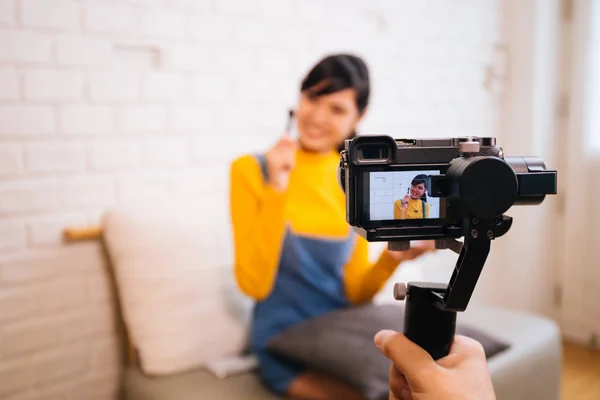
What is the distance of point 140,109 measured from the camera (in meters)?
1.57

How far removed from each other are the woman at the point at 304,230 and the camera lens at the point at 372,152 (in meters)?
0.87

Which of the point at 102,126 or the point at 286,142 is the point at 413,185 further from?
the point at 102,126

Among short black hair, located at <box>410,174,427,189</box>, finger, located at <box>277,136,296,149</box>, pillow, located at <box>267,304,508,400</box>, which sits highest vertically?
finger, located at <box>277,136,296,149</box>

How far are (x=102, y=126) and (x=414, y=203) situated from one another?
117 centimetres

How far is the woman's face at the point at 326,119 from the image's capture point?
1.55 metres

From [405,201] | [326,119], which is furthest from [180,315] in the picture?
[405,201]

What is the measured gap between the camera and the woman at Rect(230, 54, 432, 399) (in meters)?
1.42

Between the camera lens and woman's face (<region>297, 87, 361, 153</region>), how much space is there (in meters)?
1.05

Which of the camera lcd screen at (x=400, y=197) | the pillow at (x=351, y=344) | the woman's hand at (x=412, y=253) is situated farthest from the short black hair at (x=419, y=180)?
the pillow at (x=351, y=344)

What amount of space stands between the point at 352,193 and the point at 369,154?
36 mm

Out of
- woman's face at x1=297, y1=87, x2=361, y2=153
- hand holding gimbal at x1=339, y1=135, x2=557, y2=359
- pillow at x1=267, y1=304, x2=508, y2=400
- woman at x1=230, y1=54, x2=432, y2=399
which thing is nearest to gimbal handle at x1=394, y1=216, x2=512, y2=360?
hand holding gimbal at x1=339, y1=135, x2=557, y2=359

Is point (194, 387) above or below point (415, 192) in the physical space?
below

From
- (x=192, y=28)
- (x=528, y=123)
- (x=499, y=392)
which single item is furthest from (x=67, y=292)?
(x=528, y=123)

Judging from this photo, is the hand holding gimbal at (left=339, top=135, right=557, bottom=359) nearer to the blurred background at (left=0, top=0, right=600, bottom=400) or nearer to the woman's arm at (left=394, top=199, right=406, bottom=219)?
the woman's arm at (left=394, top=199, right=406, bottom=219)
